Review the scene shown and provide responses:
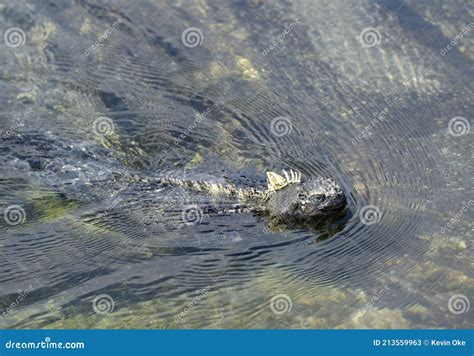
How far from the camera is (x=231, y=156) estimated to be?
32.3 feet

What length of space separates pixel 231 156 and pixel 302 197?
1361 millimetres

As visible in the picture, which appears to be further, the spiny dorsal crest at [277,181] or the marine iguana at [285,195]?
the spiny dorsal crest at [277,181]

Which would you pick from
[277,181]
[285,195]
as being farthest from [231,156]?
[285,195]

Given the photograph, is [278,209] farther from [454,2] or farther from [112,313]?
[454,2]

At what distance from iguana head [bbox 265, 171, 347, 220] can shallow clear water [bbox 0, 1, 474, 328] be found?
21 centimetres

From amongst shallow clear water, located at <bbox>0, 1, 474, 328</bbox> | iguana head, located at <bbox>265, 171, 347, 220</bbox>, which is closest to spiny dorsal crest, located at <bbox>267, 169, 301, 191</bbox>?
iguana head, located at <bbox>265, 171, 347, 220</bbox>

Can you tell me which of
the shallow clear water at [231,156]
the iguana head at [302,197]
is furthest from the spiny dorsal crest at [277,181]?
the shallow clear water at [231,156]

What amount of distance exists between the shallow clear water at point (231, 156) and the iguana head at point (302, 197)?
21cm

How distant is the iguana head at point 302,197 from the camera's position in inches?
348

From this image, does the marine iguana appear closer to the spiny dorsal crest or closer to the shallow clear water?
the spiny dorsal crest

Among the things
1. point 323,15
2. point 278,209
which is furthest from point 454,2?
point 278,209

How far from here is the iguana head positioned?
885 cm

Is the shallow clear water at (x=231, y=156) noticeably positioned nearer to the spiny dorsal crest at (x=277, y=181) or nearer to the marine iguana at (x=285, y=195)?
the marine iguana at (x=285, y=195)

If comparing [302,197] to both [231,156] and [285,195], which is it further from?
[231,156]
